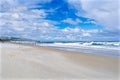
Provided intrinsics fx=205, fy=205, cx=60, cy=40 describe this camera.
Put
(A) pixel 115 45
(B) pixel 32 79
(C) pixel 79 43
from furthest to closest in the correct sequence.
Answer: (C) pixel 79 43, (A) pixel 115 45, (B) pixel 32 79

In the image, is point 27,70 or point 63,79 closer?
point 63,79

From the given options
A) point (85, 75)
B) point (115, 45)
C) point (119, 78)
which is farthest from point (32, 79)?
point (115, 45)

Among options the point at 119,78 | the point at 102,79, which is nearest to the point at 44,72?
the point at 102,79

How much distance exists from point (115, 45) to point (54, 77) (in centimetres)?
1092

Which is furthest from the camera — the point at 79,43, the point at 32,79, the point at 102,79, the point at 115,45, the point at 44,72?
the point at 79,43

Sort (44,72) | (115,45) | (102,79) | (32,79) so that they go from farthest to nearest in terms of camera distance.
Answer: (115,45) → (44,72) → (102,79) → (32,79)

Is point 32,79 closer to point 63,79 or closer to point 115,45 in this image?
point 63,79

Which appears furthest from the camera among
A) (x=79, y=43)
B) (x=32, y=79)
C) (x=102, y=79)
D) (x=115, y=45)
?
(x=79, y=43)

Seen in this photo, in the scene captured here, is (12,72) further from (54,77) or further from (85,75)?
(85,75)

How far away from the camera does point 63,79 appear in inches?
156

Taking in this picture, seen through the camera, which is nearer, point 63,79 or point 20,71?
point 63,79

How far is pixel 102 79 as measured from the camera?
4.18 m

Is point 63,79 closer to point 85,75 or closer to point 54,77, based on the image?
point 54,77

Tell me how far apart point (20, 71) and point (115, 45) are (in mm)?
10848
